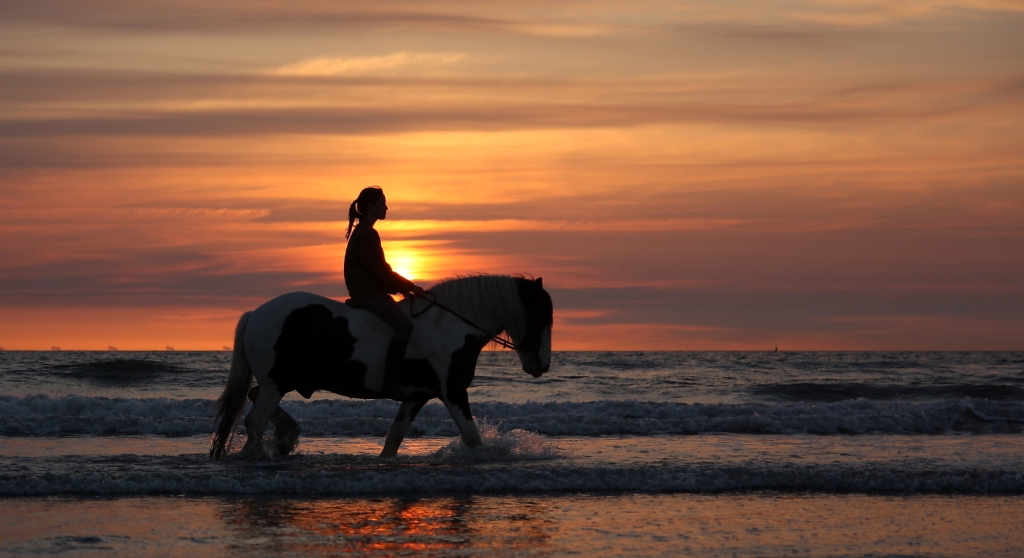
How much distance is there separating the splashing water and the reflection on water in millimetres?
1357

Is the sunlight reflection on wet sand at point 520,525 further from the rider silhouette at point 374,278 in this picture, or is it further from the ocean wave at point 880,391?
the ocean wave at point 880,391

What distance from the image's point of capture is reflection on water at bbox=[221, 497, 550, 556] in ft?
16.4

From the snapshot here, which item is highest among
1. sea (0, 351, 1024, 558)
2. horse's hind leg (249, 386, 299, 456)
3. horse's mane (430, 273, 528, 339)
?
horse's mane (430, 273, 528, 339)

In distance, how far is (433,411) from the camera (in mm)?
13766

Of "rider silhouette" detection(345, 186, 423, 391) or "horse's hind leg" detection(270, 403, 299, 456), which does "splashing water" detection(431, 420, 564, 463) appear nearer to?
"rider silhouette" detection(345, 186, 423, 391)

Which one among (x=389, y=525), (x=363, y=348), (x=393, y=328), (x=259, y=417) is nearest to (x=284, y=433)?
(x=259, y=417)

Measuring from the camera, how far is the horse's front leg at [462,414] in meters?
7.61

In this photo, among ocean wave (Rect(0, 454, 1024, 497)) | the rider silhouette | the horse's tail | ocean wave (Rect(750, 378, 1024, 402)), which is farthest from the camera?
ocean wave (Rect(750, 378, 1024, 402))

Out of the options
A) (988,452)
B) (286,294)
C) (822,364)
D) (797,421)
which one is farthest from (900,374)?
(286,294)

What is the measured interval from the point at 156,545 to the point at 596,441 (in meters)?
6.02

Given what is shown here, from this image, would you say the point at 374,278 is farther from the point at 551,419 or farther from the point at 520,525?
the point at 551,419

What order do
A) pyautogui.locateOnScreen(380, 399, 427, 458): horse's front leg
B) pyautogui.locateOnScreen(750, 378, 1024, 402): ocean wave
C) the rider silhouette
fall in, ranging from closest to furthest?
the rider silhouette → pyautogui.locateOnScreen(380, 399, 427, 458): horse's front leg → pyautogui.locateOnScreen(750, 378, 1024, 402): ocean wave

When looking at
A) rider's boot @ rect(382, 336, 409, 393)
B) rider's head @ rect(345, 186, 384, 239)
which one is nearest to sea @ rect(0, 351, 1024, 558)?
rider's boot @ rect(382, 336, 409, 393)

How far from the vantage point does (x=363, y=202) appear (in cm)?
754
